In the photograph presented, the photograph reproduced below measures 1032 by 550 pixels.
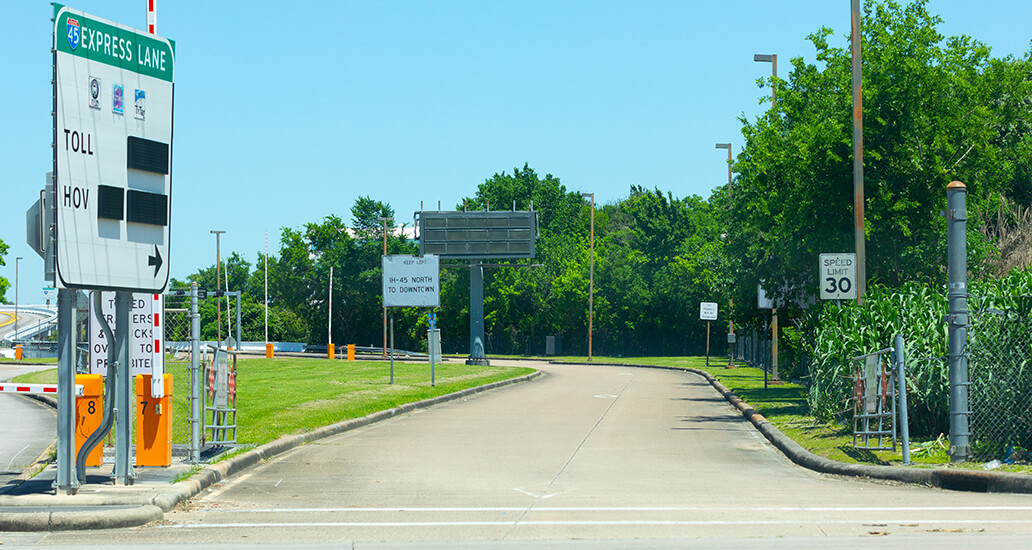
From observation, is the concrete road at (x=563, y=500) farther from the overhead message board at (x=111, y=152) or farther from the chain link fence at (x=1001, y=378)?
the overhead message board at (x=111, y=152)

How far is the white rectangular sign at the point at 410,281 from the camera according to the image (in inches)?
1318

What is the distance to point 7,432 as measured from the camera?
20.3m

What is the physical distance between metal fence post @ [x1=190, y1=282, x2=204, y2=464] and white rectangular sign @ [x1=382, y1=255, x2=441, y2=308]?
1979cm

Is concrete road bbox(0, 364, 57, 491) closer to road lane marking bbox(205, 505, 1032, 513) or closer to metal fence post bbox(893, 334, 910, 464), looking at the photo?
road lane marking bbox(205, 505, 1032, 513)

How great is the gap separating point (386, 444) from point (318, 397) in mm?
9575

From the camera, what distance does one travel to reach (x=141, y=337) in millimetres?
12594

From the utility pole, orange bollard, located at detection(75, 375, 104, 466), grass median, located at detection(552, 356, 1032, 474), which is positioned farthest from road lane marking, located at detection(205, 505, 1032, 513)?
the utility pole

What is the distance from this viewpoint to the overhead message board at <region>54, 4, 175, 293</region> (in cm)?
1033

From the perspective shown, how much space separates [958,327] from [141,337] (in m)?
9.69

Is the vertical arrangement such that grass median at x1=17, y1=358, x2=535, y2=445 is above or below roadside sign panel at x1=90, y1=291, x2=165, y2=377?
below

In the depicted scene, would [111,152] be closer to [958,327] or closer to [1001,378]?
[958,327]

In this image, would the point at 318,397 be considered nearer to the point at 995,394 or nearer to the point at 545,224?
the point at 995,394

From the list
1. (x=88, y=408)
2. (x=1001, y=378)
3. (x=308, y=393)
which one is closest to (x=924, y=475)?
(x=1001, y=378)

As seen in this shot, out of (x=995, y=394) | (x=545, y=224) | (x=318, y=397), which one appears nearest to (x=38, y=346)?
(x=545, y=224)
